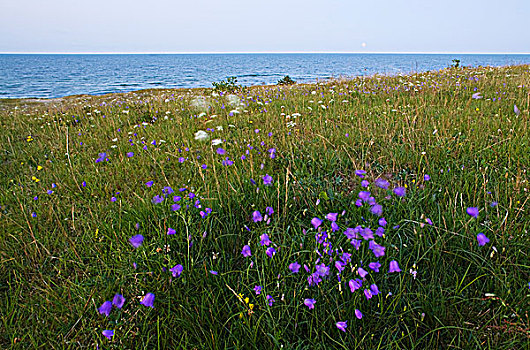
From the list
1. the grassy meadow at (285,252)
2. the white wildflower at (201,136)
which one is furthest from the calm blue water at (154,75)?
the grassy meadow at (285,252)

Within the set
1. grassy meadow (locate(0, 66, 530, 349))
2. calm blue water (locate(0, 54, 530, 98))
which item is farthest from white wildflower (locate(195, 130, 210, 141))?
calm blue water (locate(0, 54, 530, 98))

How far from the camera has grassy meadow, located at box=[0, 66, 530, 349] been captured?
4.45 feet

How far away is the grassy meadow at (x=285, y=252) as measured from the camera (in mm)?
1356

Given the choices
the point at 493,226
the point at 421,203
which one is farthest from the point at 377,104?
the point at 493,226

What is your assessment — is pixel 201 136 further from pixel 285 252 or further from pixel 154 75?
pixel 154 75

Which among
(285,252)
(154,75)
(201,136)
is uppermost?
(154,75)

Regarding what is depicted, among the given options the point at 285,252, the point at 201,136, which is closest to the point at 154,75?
the point at 201,136

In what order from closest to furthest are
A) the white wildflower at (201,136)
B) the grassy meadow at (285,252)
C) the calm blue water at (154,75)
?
the grassy meadow at (285,252) → the white wildflower at (201,136) → the calm blue water at (154,75)

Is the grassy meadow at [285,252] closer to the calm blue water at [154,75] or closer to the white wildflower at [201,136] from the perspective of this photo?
the white wildflower at [201,136]

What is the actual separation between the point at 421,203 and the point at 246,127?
2.97 m

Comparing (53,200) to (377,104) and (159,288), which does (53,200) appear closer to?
(159,288)

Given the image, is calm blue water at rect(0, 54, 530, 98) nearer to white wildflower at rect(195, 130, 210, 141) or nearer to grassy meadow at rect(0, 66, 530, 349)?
white wildflower at rect(195, 130, 210, 141)

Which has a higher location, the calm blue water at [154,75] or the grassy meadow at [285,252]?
the calm blue water at [154,75]

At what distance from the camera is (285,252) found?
1.69 meters
